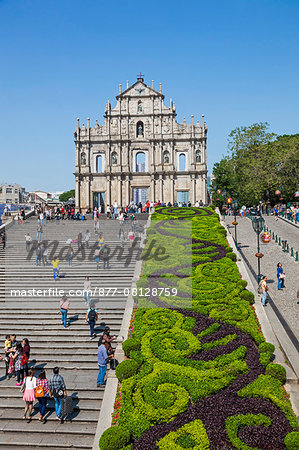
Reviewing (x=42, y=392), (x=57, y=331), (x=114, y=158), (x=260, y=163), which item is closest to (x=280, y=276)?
(x=57, y=331)

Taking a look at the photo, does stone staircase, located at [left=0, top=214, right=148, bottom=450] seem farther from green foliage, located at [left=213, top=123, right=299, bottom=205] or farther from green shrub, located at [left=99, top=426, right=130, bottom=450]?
green foliage, located at [left=213, top=123, right=299, bottom=205]

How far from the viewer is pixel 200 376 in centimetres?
1034

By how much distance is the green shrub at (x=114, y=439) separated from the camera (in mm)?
8187

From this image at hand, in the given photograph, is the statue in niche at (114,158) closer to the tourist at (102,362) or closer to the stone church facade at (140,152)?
the stone church facade at (140,152)

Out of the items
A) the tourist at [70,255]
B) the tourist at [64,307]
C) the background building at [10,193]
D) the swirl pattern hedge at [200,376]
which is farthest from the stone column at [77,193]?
the background building at [10,193]

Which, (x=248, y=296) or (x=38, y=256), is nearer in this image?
(x=248, y=296)

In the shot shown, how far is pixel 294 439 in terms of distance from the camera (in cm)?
765

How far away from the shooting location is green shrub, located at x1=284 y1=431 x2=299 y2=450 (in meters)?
7.56

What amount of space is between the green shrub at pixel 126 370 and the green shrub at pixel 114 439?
1.96 metres

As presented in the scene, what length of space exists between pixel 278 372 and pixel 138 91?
52091 mm

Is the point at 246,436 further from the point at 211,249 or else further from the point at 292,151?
the point at 292,151

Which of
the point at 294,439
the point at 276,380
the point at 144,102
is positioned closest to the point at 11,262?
the point at 276,380

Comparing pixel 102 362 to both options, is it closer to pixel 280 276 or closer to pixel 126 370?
pixel 126 370

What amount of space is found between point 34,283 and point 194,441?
13369 millimetres
